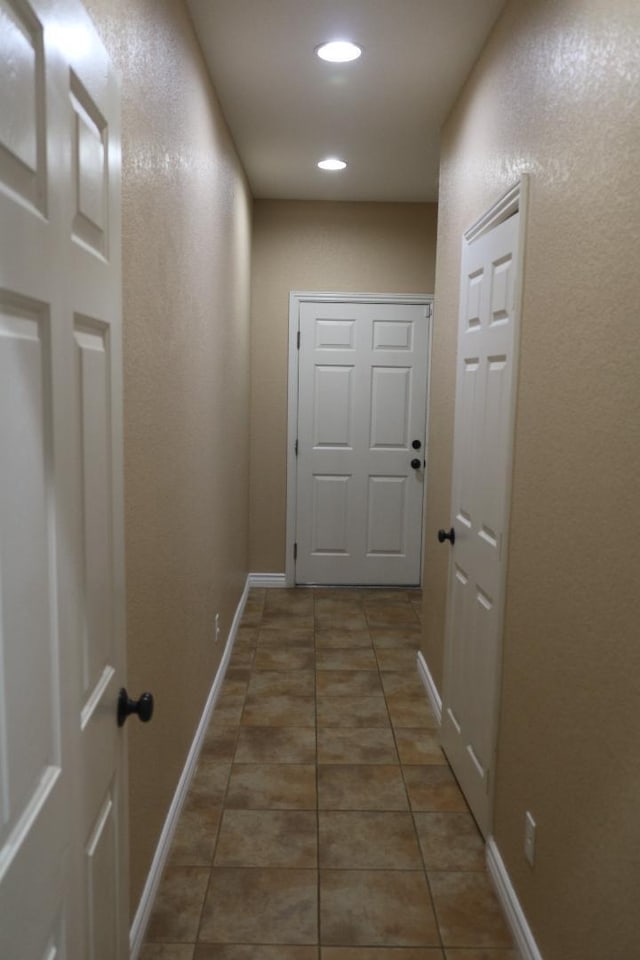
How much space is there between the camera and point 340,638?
436 cm

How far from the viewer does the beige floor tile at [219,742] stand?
2.95 metres

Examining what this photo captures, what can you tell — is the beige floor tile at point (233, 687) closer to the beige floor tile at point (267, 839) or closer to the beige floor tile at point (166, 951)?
the beige floor tile at point (267, 839)

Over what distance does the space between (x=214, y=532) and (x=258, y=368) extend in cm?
215

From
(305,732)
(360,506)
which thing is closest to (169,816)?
(305,732)

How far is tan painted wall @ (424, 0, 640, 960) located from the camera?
1.37 metres

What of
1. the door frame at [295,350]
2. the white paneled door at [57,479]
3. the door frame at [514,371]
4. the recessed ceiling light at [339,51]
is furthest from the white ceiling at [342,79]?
the white paneled door at [57,479]

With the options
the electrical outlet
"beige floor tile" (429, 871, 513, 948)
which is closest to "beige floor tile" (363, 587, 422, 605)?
"beige floor tile" (429, 871, 513, 948)

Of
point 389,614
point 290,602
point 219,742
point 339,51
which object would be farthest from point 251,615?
point 339,51

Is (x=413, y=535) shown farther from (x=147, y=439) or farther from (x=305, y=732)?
(x=147, y=439)

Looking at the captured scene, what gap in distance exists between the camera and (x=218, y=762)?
289 cm

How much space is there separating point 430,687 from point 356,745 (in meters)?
0.59

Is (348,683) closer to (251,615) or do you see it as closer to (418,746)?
(418,746)

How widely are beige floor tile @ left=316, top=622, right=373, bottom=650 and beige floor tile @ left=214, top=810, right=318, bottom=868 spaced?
167cm

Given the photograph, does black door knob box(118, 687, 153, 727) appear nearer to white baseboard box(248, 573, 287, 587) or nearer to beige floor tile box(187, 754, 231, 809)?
beige floor tile box(187, 754, 231, 809)
